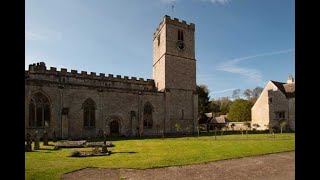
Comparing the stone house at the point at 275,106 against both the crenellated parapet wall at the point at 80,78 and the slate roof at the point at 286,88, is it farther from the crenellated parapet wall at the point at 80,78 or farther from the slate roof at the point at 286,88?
the crenellated parapet wall at the point at 80,78

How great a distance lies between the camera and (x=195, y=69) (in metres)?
40.1

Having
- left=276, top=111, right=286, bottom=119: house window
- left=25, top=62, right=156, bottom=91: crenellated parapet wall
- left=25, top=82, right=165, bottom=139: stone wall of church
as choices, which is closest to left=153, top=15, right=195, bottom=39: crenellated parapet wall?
left=25, top=62, right=156, bottom=91: crenellated parapet wall

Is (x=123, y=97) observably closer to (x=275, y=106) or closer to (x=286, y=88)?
(x=275, y=106)

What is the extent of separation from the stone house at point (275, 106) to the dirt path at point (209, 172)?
102 feet

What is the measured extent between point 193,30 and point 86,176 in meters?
35.9

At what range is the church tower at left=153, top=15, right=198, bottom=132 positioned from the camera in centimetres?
3672

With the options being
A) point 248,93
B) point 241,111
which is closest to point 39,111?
point 241,111

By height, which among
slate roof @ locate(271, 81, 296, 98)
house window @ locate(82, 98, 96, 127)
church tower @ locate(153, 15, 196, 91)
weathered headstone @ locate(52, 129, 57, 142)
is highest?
church tower @ locate(153, 15, 196, 91)

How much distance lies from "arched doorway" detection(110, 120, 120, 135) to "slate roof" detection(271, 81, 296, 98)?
2661 cm

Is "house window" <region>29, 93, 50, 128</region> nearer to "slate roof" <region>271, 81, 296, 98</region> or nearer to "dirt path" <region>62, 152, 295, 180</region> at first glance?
"dirt path" <region>62, 152, 295, 180</region>

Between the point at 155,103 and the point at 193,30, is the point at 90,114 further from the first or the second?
the point at 193,30

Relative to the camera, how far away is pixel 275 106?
40625mm

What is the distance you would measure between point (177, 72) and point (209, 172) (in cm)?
2955
